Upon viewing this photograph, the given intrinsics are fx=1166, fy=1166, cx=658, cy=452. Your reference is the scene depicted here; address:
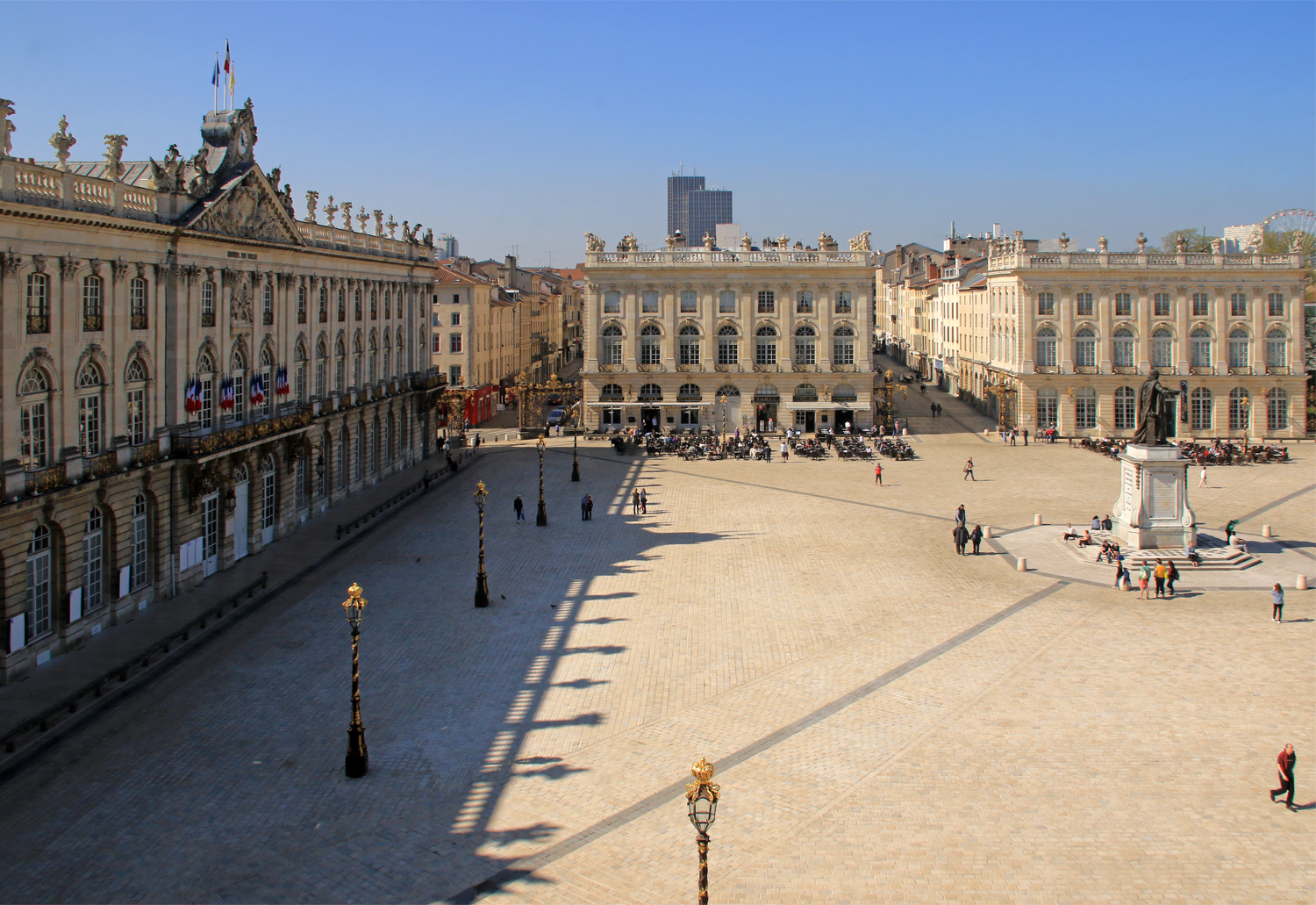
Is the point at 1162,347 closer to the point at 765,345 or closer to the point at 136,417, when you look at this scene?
the point at 765,345

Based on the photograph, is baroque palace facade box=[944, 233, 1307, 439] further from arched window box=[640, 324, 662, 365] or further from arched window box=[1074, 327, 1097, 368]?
arched window box=[640, 324, 662, 365]

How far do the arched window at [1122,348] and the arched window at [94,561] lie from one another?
68.0 meters

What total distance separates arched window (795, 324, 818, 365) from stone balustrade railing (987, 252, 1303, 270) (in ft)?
49.2

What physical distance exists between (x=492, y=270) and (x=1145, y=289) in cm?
6618

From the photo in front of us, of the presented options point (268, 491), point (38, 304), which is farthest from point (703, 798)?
point (268, 491)

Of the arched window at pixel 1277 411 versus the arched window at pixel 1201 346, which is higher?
the arched window at pixel 1201 346

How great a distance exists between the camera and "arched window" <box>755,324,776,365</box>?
8450 centimetres

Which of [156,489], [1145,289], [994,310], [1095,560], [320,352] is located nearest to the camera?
[156,489]

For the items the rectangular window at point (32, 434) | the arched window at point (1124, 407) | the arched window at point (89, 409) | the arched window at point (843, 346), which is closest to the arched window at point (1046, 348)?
the arched window at point (1124, 407)

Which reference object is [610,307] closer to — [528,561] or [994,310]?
[994,310]

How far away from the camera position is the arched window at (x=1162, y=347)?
80.4 m

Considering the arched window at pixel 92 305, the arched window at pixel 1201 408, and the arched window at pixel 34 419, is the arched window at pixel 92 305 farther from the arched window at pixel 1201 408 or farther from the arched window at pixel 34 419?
the arched window at pixel 1201 408

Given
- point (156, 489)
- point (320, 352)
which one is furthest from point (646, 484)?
point (156, 489)

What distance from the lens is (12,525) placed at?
28.2 m
